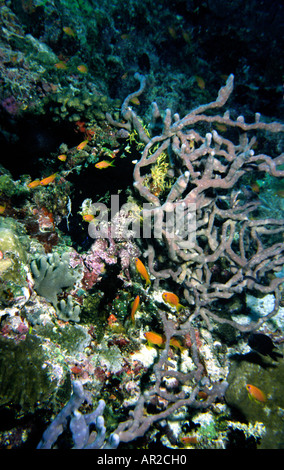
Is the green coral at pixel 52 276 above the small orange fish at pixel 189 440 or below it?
above

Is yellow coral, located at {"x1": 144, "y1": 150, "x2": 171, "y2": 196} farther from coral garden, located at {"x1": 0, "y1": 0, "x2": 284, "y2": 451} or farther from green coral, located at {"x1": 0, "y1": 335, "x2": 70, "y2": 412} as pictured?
green coral, located at {"x1": 0, "y1": 335, "x2": 70, "y2": 412}

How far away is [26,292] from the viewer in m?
3.18

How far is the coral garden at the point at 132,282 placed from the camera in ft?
9.36

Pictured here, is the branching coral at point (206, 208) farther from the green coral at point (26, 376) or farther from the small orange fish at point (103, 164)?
the green coral at point (26, 376)

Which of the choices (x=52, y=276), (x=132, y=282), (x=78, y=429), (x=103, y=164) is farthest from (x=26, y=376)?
(x=103, y=164)

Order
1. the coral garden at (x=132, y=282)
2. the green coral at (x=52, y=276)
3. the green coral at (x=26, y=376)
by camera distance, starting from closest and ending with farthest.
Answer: the green coral at (x=26, y=376), the coral garden at (x=132, y=282), the green coral at (x=52, y=276)

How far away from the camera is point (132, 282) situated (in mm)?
4008

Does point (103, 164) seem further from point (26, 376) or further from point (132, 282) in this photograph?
point (26, 376)

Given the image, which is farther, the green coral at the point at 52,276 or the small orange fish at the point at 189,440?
the green coral at the point at 52,276

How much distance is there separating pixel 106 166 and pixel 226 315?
3.79 meters

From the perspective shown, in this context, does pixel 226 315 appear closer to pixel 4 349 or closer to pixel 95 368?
pixel 95 368

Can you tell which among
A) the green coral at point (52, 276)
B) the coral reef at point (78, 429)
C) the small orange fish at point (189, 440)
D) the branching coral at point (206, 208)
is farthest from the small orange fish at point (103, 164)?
the small orange fish at point (189, 440)

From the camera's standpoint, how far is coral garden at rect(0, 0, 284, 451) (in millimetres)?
2854

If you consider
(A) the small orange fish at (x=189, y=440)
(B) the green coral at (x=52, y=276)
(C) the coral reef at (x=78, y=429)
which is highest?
(B) the green coral at (x=52, y=276)
